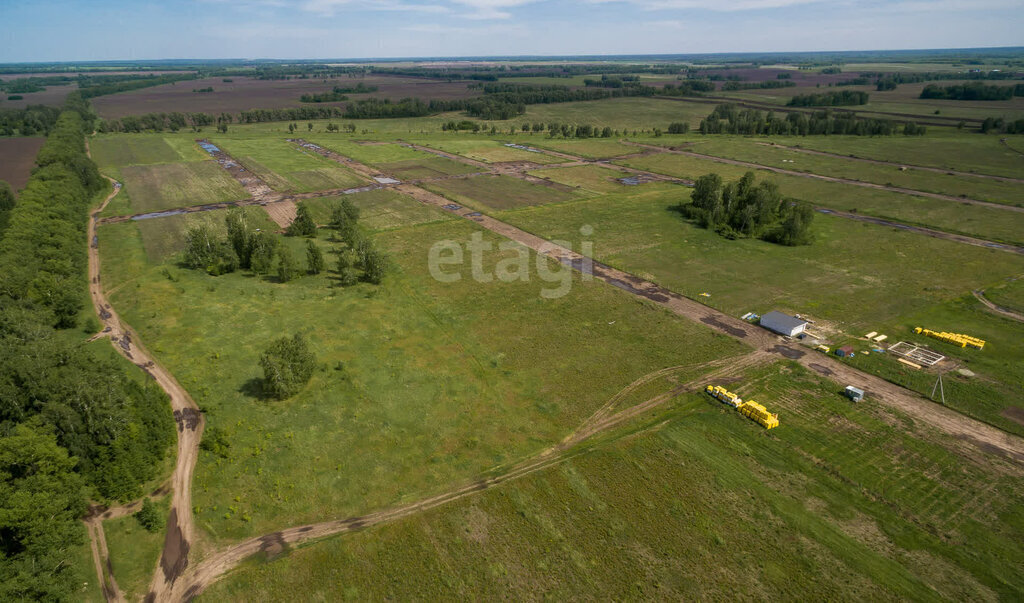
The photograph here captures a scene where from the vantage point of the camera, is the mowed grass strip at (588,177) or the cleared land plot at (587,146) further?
the cleared land plot at (587,146)


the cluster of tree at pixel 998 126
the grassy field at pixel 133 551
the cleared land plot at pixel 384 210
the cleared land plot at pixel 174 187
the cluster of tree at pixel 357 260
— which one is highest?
the cluster of tree at pixel 998 126

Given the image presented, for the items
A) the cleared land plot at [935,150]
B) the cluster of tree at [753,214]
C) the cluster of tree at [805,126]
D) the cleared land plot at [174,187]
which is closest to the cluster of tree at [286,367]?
the cluster of tree at [753,214]

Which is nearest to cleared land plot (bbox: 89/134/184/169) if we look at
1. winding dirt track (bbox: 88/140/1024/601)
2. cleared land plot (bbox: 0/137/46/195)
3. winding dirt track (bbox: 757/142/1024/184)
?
cleared land plot (bbox: 0/137/46/195)

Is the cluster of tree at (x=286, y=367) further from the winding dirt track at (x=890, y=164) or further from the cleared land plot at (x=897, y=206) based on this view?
the winding dirt track at (x=890, y=164)

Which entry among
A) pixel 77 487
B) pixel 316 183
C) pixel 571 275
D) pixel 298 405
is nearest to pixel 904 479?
pixel 571 275

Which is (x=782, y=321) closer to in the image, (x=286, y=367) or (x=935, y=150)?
(x=286, y=367)

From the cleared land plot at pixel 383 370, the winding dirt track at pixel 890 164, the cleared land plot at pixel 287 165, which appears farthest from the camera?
the cleared land plot at pixel 287 165
